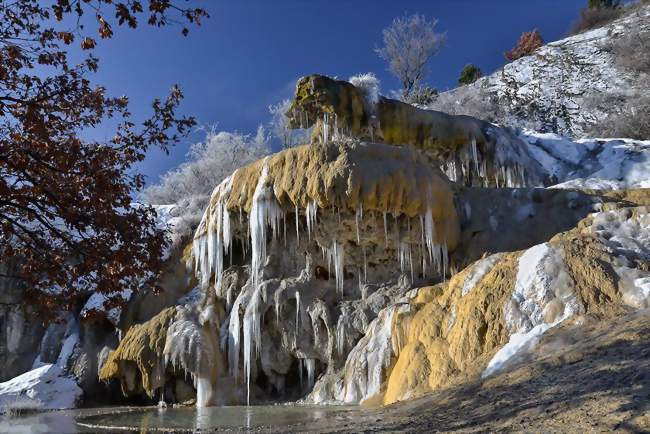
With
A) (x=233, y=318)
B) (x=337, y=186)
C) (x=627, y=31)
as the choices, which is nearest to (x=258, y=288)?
(x=233, y=318)

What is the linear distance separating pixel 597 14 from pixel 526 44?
219 inches

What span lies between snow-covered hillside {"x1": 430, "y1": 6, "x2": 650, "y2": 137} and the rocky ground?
24889mm

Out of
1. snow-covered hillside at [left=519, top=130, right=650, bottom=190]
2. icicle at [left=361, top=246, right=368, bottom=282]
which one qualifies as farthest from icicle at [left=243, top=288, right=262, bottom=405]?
snow-covered hillside at [left=519, top=130, right=650, bottom=190]

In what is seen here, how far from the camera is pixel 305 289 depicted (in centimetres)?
1298

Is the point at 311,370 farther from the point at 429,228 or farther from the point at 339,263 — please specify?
the point at 429,228

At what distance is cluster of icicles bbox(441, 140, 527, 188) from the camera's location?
17891mm

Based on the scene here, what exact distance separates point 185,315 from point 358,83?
34.2 feet

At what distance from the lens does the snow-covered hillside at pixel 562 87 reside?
29.2 metres

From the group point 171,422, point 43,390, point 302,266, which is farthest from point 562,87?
point 171,422

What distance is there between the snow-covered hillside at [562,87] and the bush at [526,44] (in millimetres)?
11026

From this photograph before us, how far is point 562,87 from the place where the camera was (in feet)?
104

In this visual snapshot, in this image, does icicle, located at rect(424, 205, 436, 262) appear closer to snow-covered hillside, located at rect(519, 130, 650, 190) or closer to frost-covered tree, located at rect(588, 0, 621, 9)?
snow-covered hillside, located at rect(519, 130, 650, 190)

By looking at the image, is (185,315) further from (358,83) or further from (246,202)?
(358,83)

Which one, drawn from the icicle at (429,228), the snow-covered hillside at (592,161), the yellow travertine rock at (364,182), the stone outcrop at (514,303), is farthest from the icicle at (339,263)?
the snow-covered hillside at (592,161)
